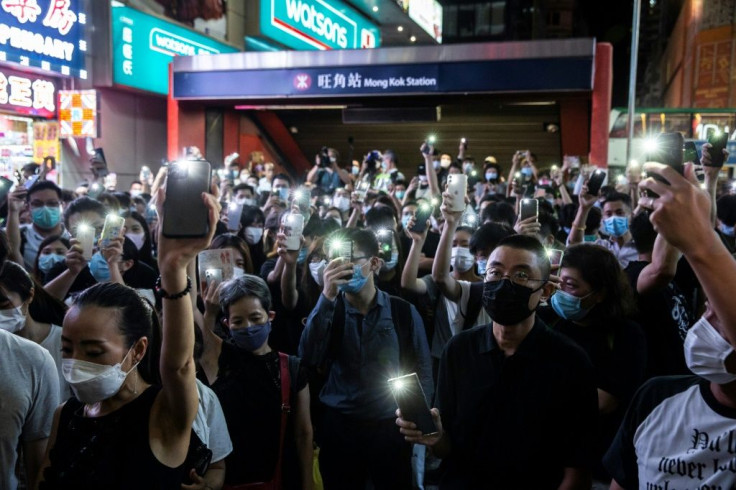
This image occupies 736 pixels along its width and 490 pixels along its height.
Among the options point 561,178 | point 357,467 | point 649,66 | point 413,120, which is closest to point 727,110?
point 413,120

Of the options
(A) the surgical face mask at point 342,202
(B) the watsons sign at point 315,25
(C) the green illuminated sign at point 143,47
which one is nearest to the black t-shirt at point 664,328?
(A) the surgical face mask at point 342,202

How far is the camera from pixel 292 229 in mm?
4504

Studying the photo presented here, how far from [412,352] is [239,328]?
44.4 inches

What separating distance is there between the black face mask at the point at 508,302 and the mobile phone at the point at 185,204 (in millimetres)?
1377

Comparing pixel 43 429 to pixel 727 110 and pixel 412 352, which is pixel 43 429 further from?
pixel 727 110

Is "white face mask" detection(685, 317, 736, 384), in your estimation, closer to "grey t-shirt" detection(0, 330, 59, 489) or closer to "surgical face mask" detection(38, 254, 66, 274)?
"grey t-shirt" detection(0, 330, 59, 489)

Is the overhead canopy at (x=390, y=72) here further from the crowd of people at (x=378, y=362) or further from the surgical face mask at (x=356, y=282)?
→ the surgical face mask at (x=356, y=282)

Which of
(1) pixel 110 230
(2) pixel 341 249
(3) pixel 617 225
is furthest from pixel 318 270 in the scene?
(3) pixel 617 225

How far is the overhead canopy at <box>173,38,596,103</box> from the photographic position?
42.9 ft

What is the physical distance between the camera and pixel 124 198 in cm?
772

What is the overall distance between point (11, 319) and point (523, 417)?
8.26 ft

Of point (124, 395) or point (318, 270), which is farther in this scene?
point (318, 270)

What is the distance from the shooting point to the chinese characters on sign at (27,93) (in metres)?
14.4

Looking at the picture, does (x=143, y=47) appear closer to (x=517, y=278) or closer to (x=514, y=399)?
(x=517, y=278)
